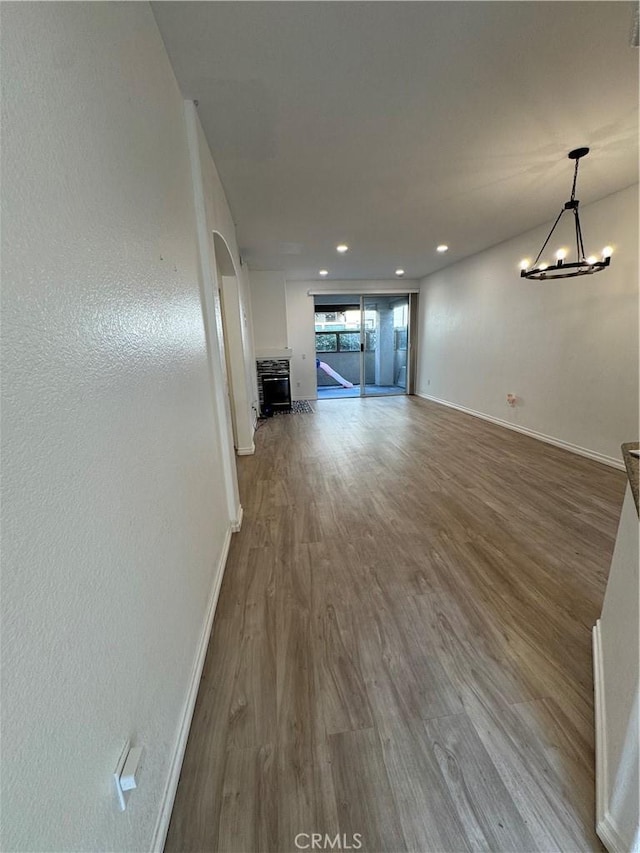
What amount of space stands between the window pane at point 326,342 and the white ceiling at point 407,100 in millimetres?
5421

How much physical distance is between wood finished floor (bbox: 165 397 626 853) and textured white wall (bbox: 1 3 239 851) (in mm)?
286

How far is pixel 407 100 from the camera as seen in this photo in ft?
6.23

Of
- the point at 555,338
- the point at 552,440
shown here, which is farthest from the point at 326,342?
the point at 552,440

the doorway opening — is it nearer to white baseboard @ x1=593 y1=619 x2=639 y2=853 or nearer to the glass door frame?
the glass door frame

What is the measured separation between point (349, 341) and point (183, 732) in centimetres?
873

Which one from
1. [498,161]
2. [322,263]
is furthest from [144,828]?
[322,263]

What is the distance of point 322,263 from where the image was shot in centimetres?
569

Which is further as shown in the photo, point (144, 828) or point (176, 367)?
point (176, 367)

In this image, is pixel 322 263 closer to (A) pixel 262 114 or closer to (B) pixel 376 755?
(A) pixel 262 114

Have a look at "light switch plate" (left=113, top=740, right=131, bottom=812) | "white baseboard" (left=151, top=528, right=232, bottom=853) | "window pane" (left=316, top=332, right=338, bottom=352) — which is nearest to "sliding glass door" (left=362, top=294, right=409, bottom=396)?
"window pane" (left=316, top=332, right=338, bottom=352)

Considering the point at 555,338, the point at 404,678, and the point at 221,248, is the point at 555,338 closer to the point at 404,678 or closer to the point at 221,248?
the point at 221,248

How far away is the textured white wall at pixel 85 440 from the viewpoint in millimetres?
514

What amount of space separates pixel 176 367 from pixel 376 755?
1.59m
